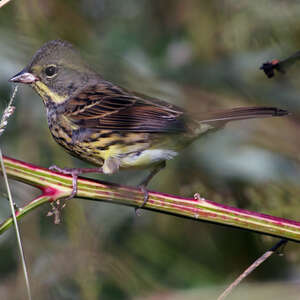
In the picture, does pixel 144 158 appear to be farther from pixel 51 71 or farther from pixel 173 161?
pixel 173 161

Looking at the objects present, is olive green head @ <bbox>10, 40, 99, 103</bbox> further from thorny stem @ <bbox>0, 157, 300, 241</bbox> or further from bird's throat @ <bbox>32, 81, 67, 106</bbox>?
thorny stem @ <bbox>0, 157, 300, 241</bbox>

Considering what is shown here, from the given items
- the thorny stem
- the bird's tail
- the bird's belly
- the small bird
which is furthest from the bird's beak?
the thorny stem

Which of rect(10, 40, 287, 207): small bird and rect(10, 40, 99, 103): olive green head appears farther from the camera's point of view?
rect(10, 40, 99, 103): olive green head

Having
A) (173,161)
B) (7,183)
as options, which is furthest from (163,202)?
(173,161)

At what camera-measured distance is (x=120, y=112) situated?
3.28 metres

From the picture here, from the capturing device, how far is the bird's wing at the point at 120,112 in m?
3.06

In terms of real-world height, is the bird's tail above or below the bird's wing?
below

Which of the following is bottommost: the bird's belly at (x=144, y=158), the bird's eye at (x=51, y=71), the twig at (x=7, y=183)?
the twig at (x=7, y=183)

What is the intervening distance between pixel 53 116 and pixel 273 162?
1.24m

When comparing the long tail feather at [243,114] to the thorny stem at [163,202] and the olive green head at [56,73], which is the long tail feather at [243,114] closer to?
the thorny stem at [163,202]

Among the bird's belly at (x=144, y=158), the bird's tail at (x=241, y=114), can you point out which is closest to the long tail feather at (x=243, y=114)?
the bird's tail at (x=241, y=114)

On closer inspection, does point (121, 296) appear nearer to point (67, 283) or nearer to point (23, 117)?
point (67, 283)

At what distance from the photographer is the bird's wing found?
3.06 m

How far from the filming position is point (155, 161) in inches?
120
